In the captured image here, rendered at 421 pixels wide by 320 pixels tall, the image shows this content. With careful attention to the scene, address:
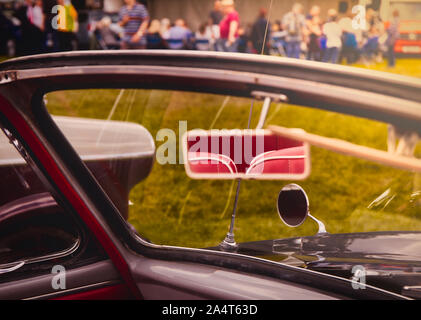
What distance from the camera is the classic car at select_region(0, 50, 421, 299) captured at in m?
1.29

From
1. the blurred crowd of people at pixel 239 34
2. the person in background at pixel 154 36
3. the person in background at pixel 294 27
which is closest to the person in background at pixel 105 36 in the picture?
the blurred crowd of people at pixel 239 34

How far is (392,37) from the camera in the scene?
65.4 inches

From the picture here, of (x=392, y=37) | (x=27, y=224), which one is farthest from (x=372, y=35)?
(x=27, y=224)

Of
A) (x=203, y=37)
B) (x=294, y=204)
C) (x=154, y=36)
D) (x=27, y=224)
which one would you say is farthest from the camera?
(x=154, y=36)

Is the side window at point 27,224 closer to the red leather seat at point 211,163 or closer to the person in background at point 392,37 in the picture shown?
the red leather seat at point 211,163

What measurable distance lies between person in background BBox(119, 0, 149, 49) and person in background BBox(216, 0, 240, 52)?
27 cm

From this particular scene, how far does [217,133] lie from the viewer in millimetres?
1508

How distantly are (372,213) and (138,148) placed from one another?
89 cm

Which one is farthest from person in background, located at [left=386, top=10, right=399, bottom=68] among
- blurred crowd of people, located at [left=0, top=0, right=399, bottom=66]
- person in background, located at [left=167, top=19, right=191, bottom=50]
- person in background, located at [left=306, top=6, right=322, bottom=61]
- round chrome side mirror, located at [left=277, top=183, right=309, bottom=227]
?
person in background, located at [left=167, top=19, right=191, bottom=50]

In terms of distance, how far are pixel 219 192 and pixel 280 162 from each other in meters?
0.41

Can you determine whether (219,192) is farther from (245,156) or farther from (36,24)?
(36,24)

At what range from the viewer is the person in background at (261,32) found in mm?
1567
